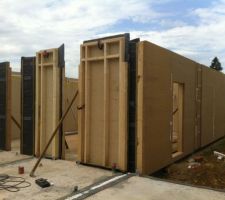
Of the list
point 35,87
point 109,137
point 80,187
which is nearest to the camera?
point 80,187

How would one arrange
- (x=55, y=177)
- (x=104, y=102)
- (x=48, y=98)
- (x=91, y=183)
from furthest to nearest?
Result: (x=48, y=98) → (x=104, y=102) → (x=55, y=177) → (x=91, y=183)

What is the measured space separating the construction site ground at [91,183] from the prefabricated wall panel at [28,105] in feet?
4.51

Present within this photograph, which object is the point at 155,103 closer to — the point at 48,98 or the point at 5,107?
the point at 48,98

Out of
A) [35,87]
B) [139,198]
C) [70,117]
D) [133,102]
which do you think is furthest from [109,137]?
[70,117]

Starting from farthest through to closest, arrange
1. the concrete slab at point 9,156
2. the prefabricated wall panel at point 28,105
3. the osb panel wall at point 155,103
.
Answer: the prefabricated wall panel at point 28,105 → the concrete slab at point 9,156 → the osb panel wall at point 155,103

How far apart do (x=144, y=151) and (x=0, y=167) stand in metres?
2.94

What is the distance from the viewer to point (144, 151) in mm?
6379

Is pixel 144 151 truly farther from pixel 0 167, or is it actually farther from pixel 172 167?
pixel 0 167

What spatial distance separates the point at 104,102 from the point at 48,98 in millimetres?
1911

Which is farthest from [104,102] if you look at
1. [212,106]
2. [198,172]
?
[212,106]

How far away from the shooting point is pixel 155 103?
22.4ft

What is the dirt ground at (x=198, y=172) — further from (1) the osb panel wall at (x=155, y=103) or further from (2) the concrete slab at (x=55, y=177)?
(2) the concrete slab at (x=55, y=177)

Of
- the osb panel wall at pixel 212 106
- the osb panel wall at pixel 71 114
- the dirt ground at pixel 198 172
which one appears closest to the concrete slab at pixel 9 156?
the dirt ground at pixel 198 172

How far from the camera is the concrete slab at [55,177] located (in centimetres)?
504
